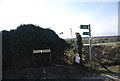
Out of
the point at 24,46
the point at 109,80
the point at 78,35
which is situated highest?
the point at 78,35

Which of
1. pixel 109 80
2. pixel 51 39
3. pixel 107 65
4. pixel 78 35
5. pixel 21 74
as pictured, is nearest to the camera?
pixel 109 80

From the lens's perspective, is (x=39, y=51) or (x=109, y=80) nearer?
(x=109, y=80)

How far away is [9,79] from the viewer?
744 centimetres

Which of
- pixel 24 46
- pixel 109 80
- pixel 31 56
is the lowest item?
pixel 109 80

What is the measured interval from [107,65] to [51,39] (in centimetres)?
487

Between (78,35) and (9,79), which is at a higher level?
(78,35)

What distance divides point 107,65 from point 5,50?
24.3 feet

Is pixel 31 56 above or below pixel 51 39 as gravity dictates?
below

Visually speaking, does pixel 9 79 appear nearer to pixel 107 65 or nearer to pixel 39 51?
pixel 39 51

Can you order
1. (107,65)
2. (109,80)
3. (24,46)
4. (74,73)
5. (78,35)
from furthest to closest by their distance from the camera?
(107,65), (78,35), (24,46), (74,73), (109,80)

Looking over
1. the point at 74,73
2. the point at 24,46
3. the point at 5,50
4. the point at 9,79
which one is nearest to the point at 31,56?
the point at 24,46

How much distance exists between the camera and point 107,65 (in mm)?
11445

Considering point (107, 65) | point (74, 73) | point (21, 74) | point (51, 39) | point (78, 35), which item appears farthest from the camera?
point (107, 65)

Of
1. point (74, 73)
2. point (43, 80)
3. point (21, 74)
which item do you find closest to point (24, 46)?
point (21, 74)
